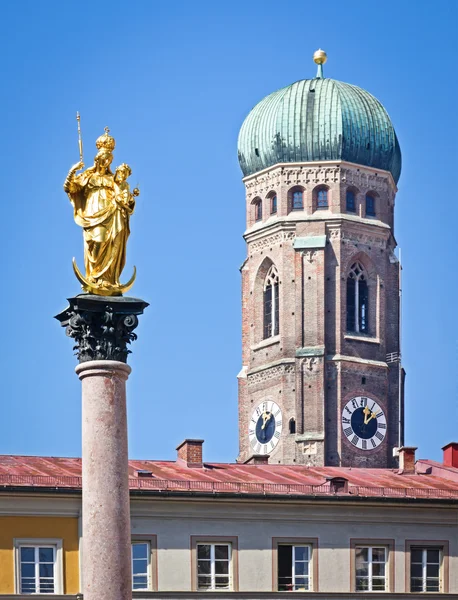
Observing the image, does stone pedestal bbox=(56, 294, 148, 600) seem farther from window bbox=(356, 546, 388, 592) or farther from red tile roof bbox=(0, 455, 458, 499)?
window bbox=(356, 546, 388, 592)

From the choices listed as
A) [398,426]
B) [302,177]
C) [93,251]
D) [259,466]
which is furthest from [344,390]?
[93,251]

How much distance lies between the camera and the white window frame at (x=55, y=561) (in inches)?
2313

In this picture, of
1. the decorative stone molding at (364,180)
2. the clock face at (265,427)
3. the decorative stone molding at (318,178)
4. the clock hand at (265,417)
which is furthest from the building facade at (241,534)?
the decorative stone molding at (364,180)

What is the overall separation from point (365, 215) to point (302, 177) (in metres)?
4.24

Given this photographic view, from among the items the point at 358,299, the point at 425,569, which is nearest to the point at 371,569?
the point at 425,569

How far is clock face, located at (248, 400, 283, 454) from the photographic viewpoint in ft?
413

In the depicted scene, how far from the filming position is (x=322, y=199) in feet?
429

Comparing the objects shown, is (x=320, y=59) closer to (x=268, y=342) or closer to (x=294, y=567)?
(x=268, y=342)

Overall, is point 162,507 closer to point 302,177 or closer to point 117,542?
point 117,542

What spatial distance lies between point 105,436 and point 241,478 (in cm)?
2903

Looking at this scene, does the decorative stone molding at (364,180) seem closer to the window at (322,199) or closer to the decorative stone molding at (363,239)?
the window at (322,199)

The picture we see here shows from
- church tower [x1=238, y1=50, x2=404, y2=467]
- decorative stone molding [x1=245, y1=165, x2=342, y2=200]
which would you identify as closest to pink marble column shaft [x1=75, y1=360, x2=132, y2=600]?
church tower [x1=238, y1=50, x2=404, y2=467]

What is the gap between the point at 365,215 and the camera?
431ft

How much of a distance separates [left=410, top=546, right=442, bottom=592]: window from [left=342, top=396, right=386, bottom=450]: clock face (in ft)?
195
